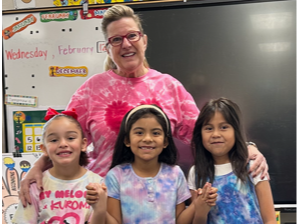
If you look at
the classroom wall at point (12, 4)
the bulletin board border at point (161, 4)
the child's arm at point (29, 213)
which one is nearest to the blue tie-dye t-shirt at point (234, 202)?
the child's arm at point (29, 213)

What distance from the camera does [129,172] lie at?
3.81 feet

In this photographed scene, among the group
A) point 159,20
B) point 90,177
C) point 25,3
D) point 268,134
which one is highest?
point 25,3

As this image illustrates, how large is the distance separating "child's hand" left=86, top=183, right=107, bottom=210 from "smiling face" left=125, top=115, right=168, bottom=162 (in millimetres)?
209

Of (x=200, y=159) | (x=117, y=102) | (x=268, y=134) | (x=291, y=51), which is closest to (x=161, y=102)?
(x=117, y=102)

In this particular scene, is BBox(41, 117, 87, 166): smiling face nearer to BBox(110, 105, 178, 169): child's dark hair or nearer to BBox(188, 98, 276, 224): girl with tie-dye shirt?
BBox(110, 105, 178, 169): child's dark hair

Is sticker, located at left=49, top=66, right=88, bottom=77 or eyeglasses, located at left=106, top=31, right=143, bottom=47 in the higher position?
eyeglasses, located at left=106, top=31, right=143, bottom=47

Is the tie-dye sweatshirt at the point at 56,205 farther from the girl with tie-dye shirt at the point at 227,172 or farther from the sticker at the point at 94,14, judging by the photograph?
the sticker at the point at 94,14

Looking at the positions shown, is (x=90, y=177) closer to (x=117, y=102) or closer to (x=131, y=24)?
(x=117, y=102)

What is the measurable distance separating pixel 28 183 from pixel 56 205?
5.5 inches

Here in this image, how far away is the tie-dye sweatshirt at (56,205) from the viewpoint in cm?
109

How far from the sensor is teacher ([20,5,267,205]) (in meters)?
1.27

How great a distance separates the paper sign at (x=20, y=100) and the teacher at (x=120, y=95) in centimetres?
57

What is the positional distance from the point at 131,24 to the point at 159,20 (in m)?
0.44

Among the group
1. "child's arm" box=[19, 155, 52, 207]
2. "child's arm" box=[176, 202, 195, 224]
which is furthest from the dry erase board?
"child's arm" box=[176, 202, 195, 224]
